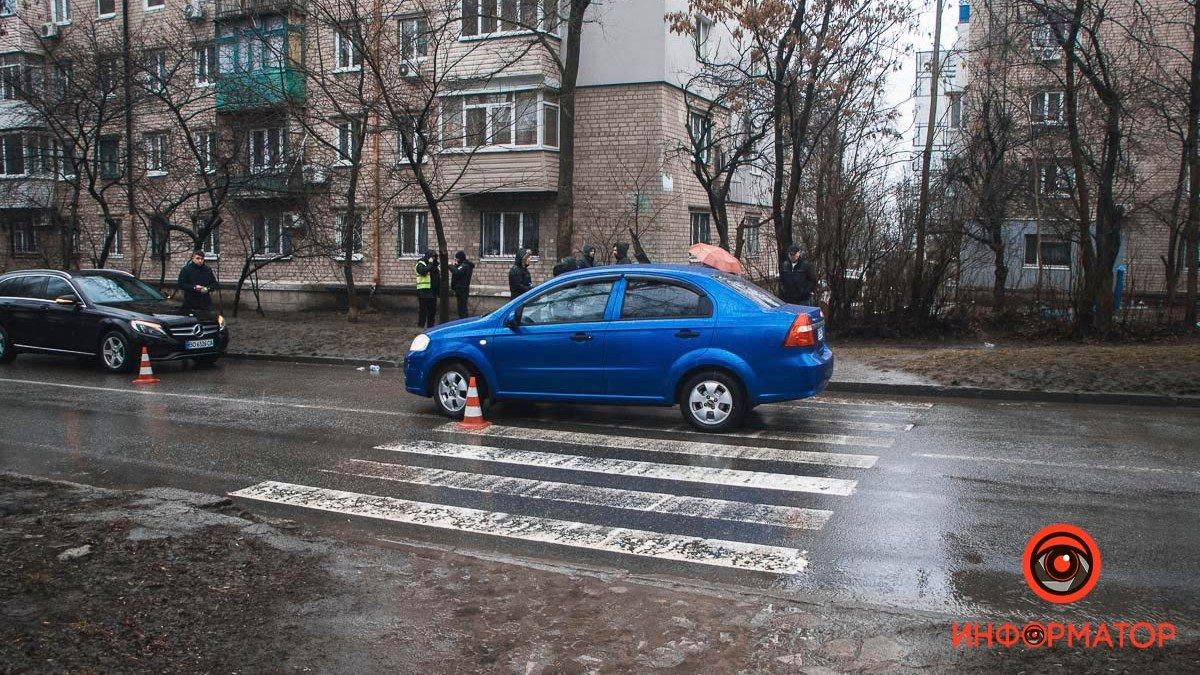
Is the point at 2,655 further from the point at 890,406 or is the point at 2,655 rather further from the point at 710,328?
the point at 890,406

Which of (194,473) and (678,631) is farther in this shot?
(194,473)

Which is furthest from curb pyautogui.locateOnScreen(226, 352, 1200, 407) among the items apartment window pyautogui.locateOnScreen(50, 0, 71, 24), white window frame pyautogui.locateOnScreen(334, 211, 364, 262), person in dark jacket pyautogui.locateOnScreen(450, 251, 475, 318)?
apartment window pyautogui.locateOnScreen(50, 0, 71, 24)

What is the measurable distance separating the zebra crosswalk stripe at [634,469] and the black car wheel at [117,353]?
25.5 ft

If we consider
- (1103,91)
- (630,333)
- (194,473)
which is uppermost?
(1103,91)

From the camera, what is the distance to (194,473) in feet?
26.3

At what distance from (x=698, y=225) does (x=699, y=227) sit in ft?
0.37

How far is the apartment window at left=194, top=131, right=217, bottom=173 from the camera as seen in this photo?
22297 millimetres

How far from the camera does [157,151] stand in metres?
26.0

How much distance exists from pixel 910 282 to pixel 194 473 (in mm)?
13233

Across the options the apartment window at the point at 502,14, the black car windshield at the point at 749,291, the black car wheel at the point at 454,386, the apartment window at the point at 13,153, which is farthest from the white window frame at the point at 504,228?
the black car windshield at the point at 749,291

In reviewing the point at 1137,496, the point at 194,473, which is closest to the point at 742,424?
the point at 1137,496

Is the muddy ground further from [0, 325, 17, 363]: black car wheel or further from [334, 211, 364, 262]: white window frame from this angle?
[334, 211, 364, 262]: white window frame

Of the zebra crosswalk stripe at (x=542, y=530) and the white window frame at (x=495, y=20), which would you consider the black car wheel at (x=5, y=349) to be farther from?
the white window frame at (x=495, y=20)

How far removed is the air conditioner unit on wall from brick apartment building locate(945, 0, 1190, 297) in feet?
79.0
